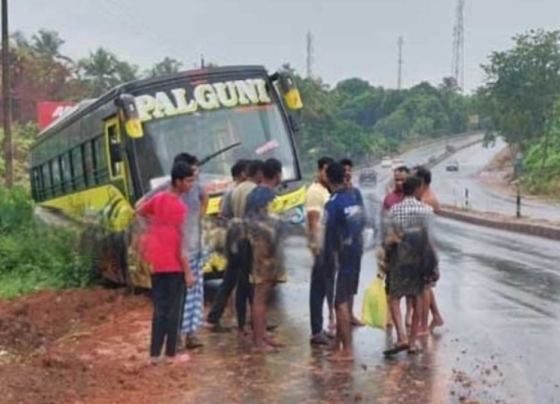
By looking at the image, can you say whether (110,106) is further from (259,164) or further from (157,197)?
(157,197)

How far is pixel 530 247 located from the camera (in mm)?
19141

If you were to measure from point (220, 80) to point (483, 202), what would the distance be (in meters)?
36.2

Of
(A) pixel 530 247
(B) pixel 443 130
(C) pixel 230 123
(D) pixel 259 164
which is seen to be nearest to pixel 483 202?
(A) pixel 530 247

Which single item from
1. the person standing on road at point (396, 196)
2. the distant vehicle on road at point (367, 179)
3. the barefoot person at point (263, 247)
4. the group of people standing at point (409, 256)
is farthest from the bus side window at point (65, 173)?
the distant vehicle on road at point (367, 179)

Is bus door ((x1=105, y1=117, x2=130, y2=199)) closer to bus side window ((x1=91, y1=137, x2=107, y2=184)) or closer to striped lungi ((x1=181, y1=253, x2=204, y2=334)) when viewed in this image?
bus side window ((x1=91, y1=137, x2=107, y2=184))

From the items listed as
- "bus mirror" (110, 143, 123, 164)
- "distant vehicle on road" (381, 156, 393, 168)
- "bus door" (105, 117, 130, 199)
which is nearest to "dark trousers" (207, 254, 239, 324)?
"bus door" (105, 117, 130, 199)

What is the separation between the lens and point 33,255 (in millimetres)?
15219

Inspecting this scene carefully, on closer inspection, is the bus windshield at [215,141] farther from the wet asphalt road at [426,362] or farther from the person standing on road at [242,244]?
the person standing on road at [242,244]

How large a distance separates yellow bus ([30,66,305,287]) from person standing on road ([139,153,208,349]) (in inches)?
102

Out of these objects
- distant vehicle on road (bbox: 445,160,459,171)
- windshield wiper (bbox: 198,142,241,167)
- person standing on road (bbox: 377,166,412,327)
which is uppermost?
windshield wiper (bbox: 198,142,241,167)

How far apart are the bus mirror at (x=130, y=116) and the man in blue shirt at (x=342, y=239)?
416 cm

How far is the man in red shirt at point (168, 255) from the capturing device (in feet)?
23.3

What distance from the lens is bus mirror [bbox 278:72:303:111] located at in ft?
37.9

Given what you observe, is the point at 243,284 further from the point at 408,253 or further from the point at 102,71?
the point at 102,71
